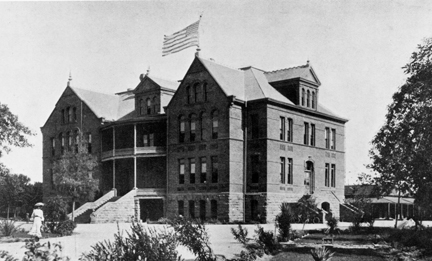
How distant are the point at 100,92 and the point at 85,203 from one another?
12.8 m

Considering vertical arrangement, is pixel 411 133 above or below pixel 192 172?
above

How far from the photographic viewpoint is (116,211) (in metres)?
37.8

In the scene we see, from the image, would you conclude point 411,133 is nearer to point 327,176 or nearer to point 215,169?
point 215,169

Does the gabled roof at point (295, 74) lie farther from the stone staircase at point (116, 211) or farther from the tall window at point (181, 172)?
the stone staircase at point (116, 211)

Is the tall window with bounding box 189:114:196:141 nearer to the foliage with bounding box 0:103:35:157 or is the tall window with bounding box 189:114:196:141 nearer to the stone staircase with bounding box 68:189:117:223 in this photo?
the stone staircase with bounding box 68:189:117:223

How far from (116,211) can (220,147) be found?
909 centimetres

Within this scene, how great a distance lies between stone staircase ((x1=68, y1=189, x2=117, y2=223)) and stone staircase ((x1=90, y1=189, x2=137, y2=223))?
1819 mm

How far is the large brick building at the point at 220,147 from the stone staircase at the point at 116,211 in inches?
3.0

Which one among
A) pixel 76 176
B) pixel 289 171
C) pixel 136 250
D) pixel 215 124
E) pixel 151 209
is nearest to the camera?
pixel 136 250

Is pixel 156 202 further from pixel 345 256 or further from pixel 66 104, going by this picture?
pixel 345 256

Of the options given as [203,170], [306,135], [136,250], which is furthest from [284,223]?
[306,135]

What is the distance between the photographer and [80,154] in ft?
122

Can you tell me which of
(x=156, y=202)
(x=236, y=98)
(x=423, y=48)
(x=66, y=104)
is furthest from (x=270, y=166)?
(x=66, y=104)

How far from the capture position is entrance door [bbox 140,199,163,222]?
136ft
